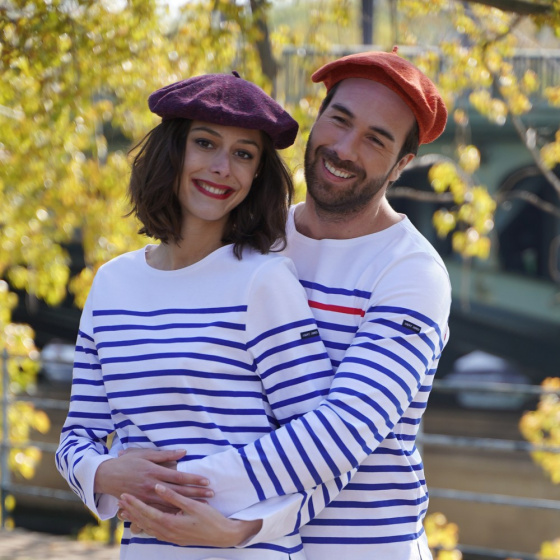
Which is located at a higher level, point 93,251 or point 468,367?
point 93,251

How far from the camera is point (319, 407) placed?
188 cm

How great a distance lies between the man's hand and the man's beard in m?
0.70

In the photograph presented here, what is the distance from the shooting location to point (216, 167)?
209cm

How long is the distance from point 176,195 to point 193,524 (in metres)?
0.76

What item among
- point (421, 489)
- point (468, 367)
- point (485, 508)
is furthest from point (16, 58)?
point (468, 367)

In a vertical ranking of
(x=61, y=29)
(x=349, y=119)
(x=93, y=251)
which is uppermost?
(x=61, y=29)

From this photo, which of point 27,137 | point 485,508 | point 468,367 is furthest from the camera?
point 468,367

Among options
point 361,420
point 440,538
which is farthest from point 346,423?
point 440,538

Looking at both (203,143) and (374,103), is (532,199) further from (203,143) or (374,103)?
(203,143)

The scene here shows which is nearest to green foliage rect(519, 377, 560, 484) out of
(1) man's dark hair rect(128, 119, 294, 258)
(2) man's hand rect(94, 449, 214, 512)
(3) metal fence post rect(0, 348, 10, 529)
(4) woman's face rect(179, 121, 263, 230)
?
(3) metal fence post rect(0, 348, 10, 529)

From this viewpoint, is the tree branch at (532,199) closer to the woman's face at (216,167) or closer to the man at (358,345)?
the man at (358,345)

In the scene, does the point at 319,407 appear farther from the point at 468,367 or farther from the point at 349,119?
the point at 468,367

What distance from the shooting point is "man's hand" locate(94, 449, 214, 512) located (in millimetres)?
1889

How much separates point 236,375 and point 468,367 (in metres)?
20.2
